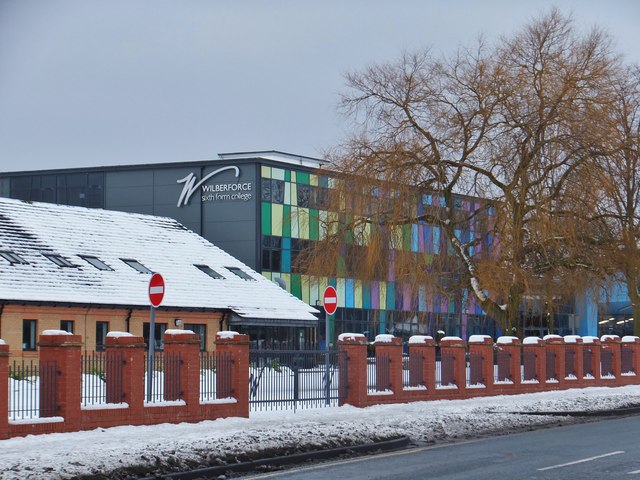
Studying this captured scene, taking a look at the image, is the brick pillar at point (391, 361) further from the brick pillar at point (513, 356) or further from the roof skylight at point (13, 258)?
the roof skylight at point (13, 258)

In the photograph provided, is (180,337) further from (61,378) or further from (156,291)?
(61,378)

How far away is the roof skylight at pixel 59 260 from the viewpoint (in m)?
43.1

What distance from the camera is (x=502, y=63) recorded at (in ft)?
121

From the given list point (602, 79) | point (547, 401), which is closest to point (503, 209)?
point (602, 79)

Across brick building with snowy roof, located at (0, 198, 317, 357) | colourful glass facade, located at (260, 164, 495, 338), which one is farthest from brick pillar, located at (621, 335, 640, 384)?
brick building with snowy roof, located at (0, 198, 317, 357)

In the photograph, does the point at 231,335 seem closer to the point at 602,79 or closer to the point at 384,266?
the point at 384,266

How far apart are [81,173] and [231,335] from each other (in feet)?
144

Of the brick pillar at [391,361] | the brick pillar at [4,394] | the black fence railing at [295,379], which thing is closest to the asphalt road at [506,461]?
the brick pillar at [4,394]

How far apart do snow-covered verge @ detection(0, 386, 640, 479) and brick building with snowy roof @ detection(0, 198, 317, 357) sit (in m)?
15.7

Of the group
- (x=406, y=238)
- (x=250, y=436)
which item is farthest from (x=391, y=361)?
(x=250, y=436)

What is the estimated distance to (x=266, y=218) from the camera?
62.9 m

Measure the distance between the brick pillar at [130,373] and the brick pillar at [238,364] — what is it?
107 inches

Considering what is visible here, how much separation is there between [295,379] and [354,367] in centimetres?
170

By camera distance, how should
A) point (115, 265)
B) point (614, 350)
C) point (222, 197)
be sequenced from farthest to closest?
1. point (222, 197)
2. point (115, 265)
3. point (614, 350)
